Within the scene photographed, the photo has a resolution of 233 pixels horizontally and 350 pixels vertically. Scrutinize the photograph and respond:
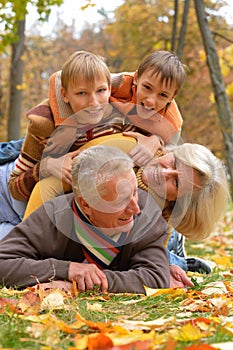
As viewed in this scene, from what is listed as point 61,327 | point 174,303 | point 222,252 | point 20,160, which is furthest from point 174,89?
point 222,252

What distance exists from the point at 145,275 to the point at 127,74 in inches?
65.0

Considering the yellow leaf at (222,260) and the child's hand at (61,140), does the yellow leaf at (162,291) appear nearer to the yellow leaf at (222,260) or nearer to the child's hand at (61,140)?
the child's hand at (61,140)

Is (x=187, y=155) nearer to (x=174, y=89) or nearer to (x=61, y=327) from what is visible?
(x=174, y=89)

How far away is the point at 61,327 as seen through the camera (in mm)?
2086

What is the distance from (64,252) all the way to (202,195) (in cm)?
95

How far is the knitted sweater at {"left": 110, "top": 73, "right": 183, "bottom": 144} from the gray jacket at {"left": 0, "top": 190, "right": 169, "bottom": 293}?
0.81 meters

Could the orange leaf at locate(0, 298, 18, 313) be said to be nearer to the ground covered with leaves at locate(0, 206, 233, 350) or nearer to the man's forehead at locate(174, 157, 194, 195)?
the ground covered with leaves at locate(0, 206, 233, 350)

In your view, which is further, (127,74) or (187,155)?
(127,74)

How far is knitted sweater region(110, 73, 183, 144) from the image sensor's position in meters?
3.97

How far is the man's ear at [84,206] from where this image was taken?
3.09 metres

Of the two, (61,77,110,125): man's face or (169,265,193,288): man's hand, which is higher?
(61,77,110,125): man's face

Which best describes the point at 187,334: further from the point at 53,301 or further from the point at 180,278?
the point at 180,278

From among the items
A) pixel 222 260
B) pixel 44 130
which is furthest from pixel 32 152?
pixel 222 260

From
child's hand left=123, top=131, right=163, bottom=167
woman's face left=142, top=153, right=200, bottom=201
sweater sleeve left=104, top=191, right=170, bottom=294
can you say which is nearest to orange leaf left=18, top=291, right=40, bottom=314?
sweater sleeve left=104, top=191, right=170, bottom=294
